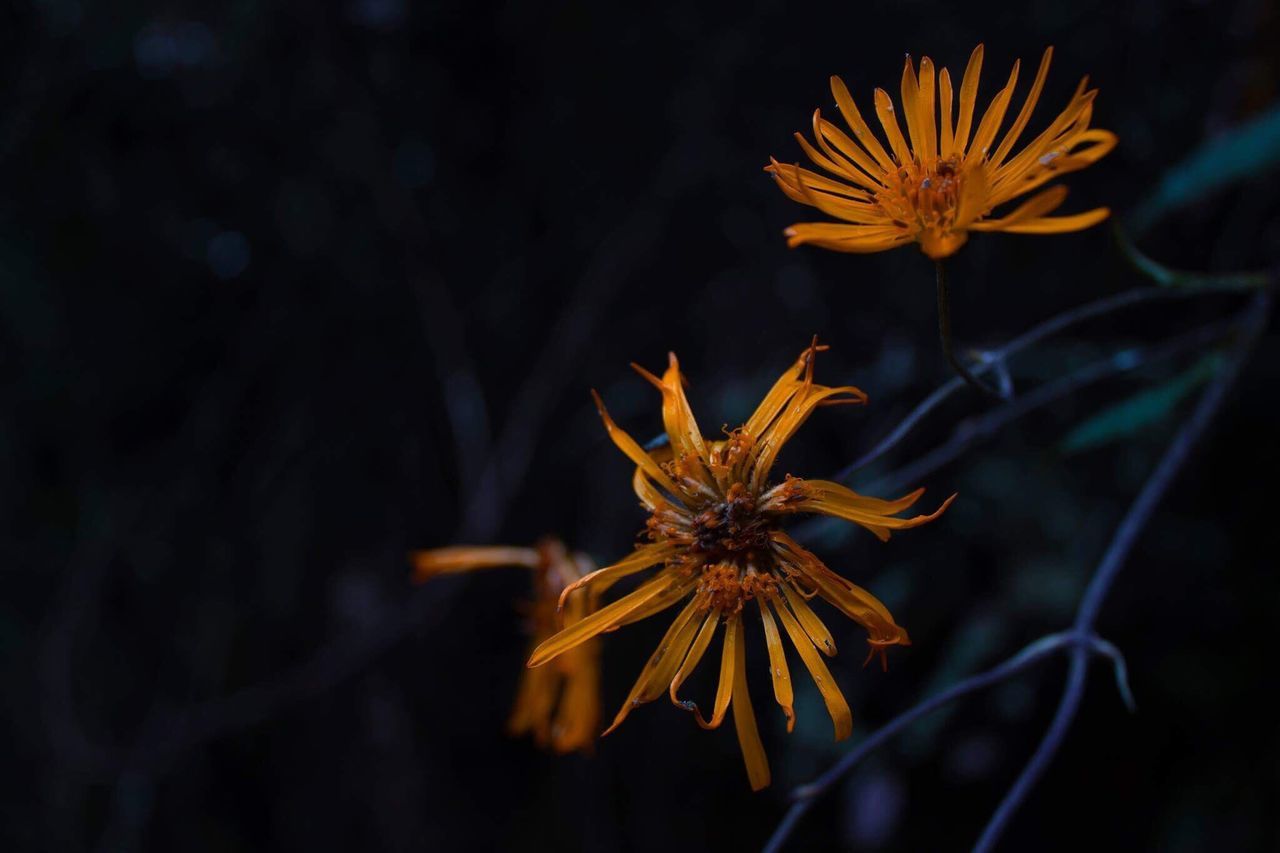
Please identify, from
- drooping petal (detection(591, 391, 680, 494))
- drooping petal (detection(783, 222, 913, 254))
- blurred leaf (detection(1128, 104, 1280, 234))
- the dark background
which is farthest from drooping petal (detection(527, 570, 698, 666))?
blurred leaf (detection(1128, 104, 1280, 234))

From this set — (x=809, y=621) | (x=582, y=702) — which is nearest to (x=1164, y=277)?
(x=809, y=621)

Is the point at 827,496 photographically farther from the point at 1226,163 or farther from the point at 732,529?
the point at 1226,163

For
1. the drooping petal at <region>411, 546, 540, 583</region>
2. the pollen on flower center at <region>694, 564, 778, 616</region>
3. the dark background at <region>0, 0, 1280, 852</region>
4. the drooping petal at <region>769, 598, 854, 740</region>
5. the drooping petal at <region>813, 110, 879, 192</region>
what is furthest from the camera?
the dark background at <region>0, 0, 1280, 852</region>

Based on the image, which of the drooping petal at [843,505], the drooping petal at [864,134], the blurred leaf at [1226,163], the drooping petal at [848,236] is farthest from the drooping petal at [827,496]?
the blurred leaf at [1226,163]

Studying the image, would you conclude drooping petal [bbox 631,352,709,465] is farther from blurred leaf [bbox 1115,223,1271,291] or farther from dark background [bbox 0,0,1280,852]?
dark background [bbox 0,0,1280,852]

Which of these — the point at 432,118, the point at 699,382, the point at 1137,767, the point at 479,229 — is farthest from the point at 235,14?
the point at 1137,767

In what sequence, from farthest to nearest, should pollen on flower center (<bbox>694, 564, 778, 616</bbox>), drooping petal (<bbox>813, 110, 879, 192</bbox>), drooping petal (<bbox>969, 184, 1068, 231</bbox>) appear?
pollen on flower center (<bbox>694, 564, 778, 616</bbox>)
drooping petal (<bbox>813, 110, 879, 192</bbox>)
drooping petal (<bbox>969, 184, 1068, 231</bbox>)

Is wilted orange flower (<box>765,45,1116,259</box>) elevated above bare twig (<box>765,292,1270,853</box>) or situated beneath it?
elevated above

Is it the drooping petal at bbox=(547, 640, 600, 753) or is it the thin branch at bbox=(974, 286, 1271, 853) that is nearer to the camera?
the thin branch at bbox=(974, 286, 1271, 853)
